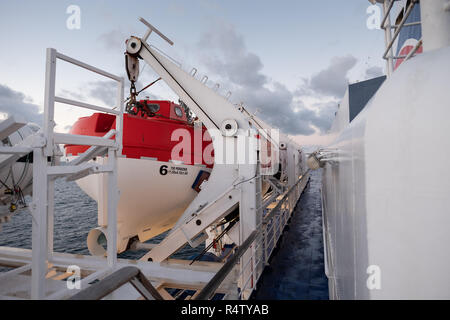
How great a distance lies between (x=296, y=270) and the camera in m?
3.94

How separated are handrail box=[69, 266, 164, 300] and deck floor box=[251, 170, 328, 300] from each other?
7.84ft

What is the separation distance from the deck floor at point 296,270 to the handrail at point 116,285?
7.84 ft

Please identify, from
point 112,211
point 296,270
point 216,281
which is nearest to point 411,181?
point 216,281

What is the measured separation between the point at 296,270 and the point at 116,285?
3.50m

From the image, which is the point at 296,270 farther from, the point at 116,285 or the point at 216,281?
the point at 116,285

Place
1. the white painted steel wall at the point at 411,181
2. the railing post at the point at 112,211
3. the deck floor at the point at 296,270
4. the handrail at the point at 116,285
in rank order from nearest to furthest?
1. the white painted steel wall at the point at 411,181
2. the handrail at the point at 116,285
3. the railing post at the point at 112,211
4. the deck floor at the point at 296,270

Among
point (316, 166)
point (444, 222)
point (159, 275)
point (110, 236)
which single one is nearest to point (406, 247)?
point (444, 222)

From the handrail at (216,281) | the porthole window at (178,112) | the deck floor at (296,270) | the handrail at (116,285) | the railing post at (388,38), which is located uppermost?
the porthole window at (178,112)

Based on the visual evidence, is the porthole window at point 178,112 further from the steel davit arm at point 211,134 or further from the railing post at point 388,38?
the railing post at point 388,38

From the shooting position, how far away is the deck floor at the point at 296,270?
3.29 metres

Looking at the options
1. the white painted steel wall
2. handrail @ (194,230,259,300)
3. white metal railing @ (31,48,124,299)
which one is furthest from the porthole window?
the white painted steel wall

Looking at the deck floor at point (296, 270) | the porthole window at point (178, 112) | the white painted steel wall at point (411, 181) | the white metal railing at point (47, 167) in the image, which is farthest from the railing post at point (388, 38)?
the porthole window at point (178, 112)
